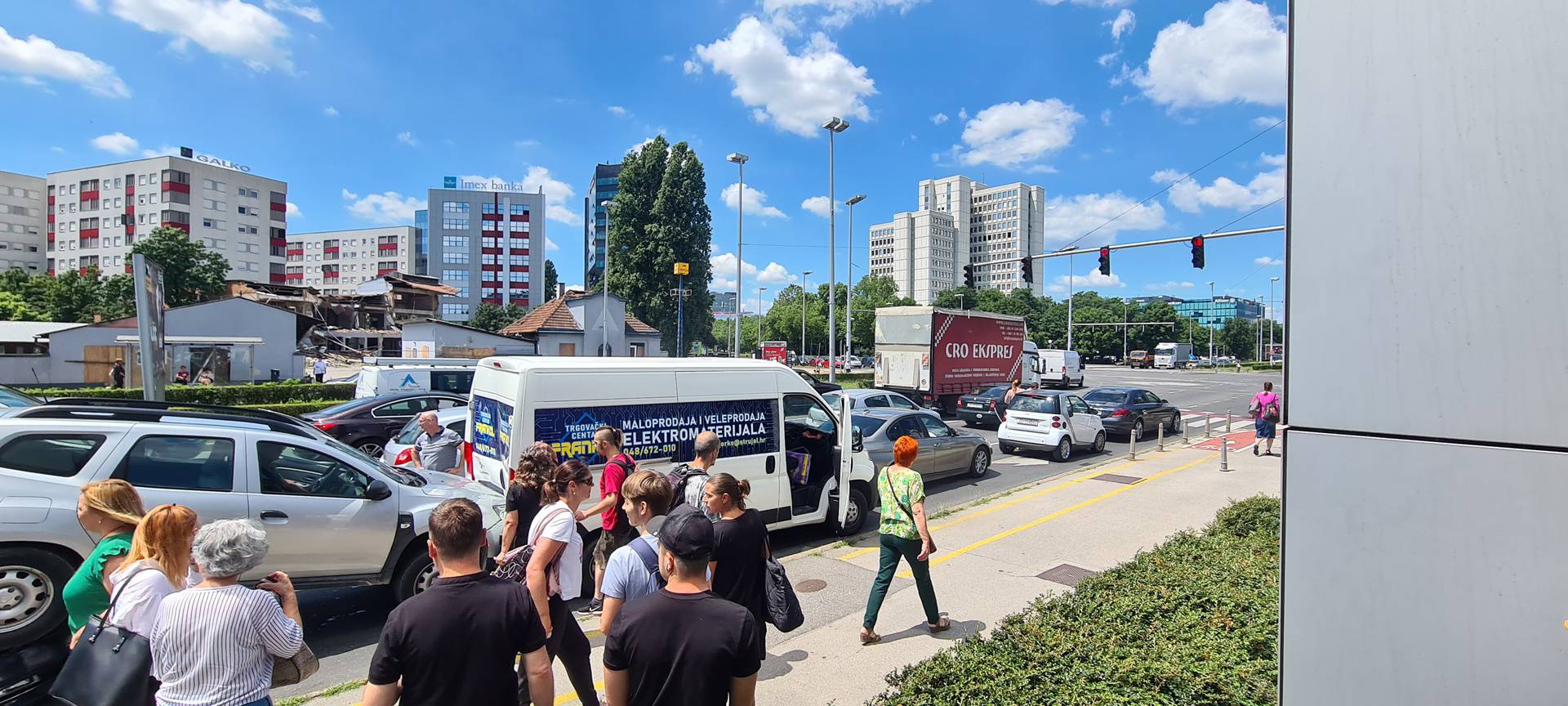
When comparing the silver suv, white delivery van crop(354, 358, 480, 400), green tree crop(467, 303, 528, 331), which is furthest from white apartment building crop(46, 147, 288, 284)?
the silver suv

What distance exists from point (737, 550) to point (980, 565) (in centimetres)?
448

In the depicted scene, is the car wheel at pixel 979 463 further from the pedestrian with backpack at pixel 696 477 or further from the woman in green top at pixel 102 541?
the woman in green top at pixel 102 541

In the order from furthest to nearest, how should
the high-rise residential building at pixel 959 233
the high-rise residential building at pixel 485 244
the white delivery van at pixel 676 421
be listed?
the high-rise residential building at pixel 959 233, the high-rise residential building at pixel 485 244, the white delivery van at pixel 676 421

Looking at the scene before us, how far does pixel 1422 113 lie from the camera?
6.40ft

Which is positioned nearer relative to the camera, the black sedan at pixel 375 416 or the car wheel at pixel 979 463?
the black sedan at pixel 375 416

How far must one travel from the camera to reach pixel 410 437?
10.8 metres

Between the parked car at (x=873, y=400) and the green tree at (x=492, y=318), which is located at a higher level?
the green tree at (x=492, y=318)

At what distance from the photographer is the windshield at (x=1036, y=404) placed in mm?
15727

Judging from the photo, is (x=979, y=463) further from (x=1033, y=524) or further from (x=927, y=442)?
(x=1033, y=524)

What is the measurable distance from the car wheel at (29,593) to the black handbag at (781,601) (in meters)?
5.08

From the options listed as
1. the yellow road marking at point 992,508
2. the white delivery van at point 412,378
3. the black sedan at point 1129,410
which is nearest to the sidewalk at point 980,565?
the yellow road marking at point 992,508

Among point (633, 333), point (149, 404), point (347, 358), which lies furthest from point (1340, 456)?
point (347, 358)

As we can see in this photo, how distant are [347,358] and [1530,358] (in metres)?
54.6

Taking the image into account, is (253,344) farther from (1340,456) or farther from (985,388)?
(1340,456)
